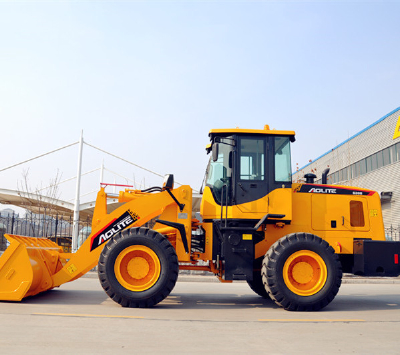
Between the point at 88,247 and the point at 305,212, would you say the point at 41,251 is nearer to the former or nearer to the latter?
the point at 88,247

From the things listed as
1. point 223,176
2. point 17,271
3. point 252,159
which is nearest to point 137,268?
point 17,271

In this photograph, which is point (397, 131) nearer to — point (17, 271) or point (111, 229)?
point (111, 229)

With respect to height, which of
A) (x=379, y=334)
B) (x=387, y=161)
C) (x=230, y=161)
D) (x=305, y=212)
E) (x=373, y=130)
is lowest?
(x=379, y=334)

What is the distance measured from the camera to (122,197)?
7859 mm

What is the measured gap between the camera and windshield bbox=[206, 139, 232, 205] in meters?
7.82

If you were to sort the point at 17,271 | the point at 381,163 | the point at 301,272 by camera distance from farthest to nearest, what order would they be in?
the point at 381,163
the point at 301,272
the point at 17,271

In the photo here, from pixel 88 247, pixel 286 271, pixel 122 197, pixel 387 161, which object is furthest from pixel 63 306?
pixel 387 161

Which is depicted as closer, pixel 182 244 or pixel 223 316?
pixel 223 316

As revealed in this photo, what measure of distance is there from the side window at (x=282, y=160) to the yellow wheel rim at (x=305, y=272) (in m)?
1.40

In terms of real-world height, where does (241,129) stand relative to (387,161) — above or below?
below

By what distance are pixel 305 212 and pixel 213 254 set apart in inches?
75.4

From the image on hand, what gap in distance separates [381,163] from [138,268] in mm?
24844

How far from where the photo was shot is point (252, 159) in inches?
310

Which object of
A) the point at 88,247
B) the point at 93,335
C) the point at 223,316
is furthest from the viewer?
the point at 88,247
